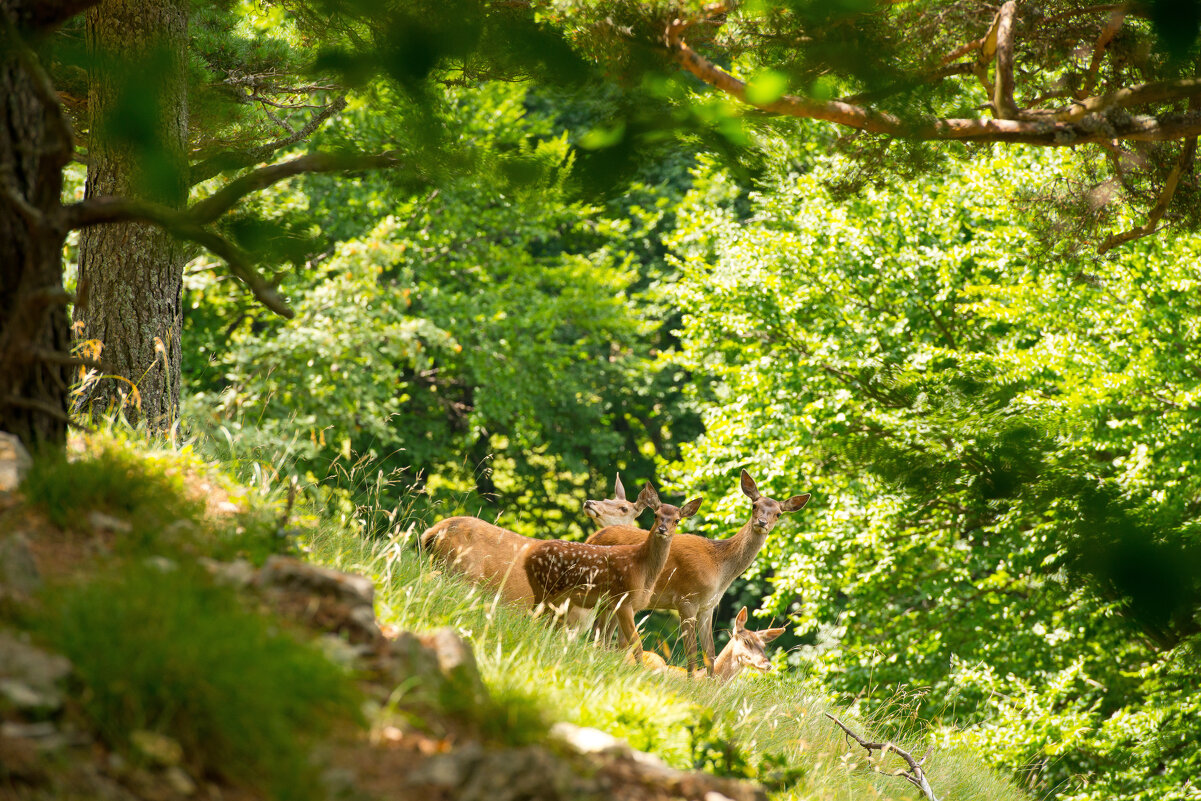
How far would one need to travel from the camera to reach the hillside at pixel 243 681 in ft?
8.80

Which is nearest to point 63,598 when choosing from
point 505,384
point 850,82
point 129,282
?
point 129,282

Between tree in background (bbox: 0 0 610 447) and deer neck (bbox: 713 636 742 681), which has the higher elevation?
tree in background (bbox: 0 0 610 447)

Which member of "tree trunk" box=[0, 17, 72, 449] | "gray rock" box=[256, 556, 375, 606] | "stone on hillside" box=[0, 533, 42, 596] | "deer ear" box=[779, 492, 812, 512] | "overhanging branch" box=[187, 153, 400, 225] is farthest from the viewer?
"deer ear" box=[779, 492, 812, 512]

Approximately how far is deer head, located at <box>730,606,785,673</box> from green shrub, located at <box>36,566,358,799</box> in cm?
617

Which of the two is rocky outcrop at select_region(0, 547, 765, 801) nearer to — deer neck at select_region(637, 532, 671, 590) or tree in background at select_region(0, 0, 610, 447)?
tree in background at select_region(0, 0, 610, 447)

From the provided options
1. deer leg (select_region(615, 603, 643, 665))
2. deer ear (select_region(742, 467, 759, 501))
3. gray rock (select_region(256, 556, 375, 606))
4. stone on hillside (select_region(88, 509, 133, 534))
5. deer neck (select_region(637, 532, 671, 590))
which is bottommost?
deer leg (select_region(615, 603, 643, 665))

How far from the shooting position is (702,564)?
8617 mm

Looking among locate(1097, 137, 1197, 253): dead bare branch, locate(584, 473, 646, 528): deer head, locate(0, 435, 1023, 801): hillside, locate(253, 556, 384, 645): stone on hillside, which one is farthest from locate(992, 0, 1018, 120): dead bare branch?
locate(584, 473, 646, 528): deer head

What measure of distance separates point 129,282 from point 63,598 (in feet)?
13.2

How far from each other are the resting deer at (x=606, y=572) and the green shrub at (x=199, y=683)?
4.00m

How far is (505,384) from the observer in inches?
784

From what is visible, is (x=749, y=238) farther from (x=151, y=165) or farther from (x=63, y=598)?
(x=63, y=598)

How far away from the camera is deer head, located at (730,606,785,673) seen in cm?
876

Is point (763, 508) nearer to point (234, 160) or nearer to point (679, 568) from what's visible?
point (679, 568)
